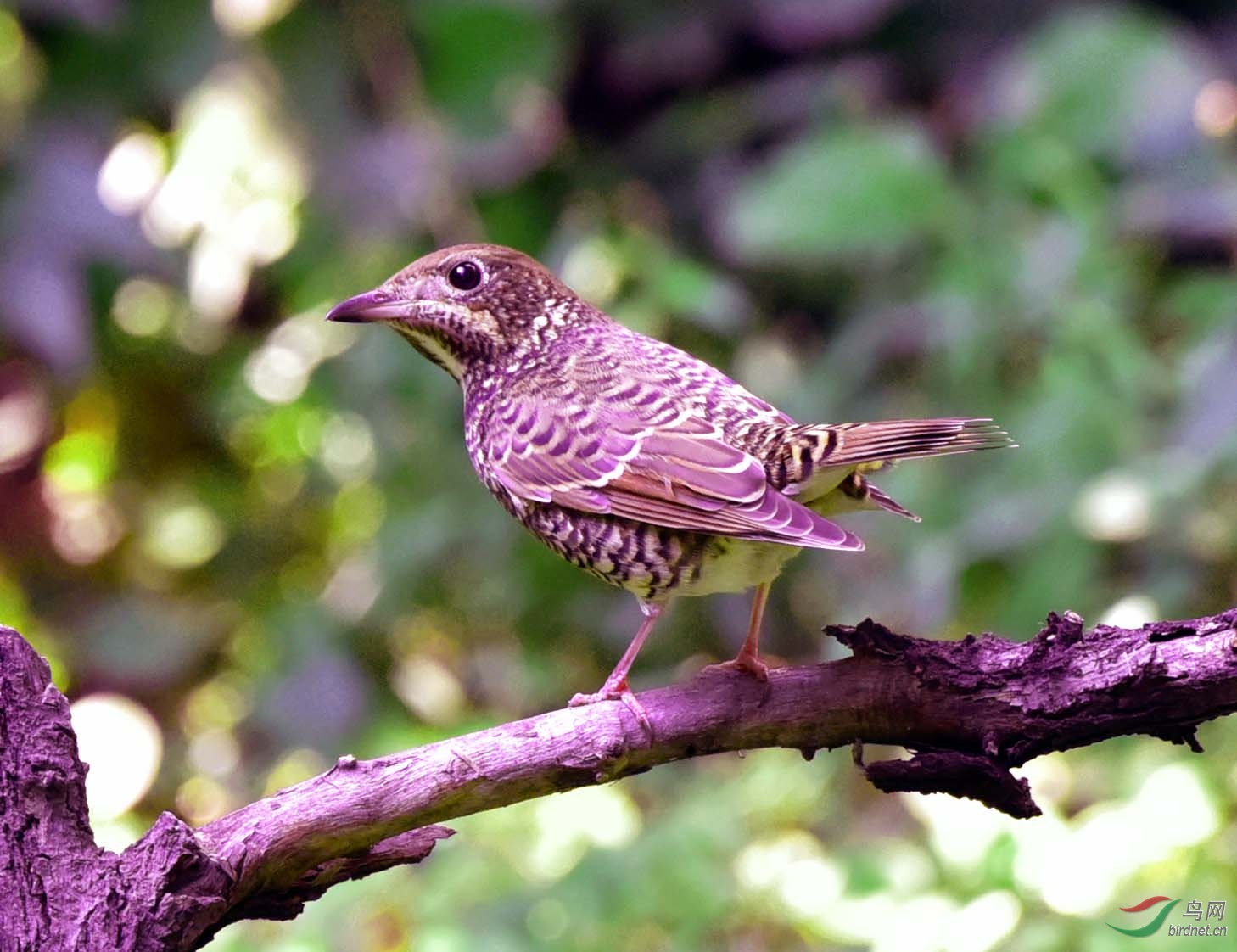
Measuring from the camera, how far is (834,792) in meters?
4.62

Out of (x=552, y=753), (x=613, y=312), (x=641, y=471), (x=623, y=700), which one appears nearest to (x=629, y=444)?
(x=641, y=471)

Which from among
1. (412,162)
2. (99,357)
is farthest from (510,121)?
(99,357)

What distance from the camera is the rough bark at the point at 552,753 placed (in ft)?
7.39

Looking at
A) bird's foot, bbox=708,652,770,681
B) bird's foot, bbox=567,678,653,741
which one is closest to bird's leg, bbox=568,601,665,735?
bird's foot, bbox=567,678,653,741

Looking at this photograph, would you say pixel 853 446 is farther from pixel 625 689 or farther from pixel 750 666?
pixel 625 689

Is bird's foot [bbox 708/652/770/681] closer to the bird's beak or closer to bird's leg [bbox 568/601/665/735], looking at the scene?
bird's leg [bbox 568/601/665/735]

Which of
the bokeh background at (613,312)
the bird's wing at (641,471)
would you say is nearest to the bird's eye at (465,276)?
the bird's wing at (641,471)

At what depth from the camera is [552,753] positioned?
8.21 ft

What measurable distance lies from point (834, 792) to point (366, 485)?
2090 millimetres

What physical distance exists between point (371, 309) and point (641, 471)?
0.71 metres

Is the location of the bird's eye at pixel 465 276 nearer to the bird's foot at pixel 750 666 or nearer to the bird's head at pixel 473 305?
the bird's head at pixel 473 305

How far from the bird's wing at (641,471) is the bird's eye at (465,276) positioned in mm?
292

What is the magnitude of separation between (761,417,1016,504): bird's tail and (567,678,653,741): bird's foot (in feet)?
1.64

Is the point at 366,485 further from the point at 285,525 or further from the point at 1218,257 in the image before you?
the point at 1218,257
